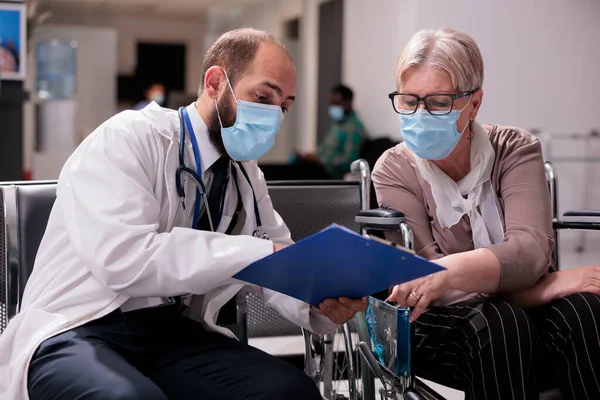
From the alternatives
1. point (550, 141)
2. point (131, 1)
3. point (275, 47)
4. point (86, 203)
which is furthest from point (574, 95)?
point (131, 1)

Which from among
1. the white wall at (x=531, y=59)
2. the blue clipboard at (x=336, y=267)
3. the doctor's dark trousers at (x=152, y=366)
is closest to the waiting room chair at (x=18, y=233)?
the doctor's dark trousers at (x=152, y=366)

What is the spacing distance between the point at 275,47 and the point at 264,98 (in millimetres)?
120

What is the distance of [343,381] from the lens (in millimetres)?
2184

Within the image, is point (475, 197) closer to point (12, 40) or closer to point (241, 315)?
point (241, 315)

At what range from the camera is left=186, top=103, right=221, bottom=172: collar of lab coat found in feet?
5.34

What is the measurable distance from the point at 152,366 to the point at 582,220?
109 cm

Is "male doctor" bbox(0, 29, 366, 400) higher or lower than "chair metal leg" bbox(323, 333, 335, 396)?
higher

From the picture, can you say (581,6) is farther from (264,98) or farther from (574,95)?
(264,98)

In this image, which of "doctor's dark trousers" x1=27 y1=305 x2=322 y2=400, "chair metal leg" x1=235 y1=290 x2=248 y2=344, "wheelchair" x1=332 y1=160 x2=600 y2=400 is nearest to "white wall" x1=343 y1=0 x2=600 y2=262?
"wheelchair" x1=332 y1=160 x2=600 y2=400

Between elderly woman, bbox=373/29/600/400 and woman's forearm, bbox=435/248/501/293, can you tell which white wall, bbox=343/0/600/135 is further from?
woman's forearm, bbox=435/248/501/293

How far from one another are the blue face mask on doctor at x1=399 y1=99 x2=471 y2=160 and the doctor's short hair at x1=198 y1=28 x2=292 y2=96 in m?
0.33

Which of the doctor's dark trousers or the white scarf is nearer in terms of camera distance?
the doctor's dark trousers

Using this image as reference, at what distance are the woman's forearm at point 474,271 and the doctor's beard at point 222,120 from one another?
55 centimetres

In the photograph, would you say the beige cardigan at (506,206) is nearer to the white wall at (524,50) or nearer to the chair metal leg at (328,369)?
the chair metal leg at (328,369)
